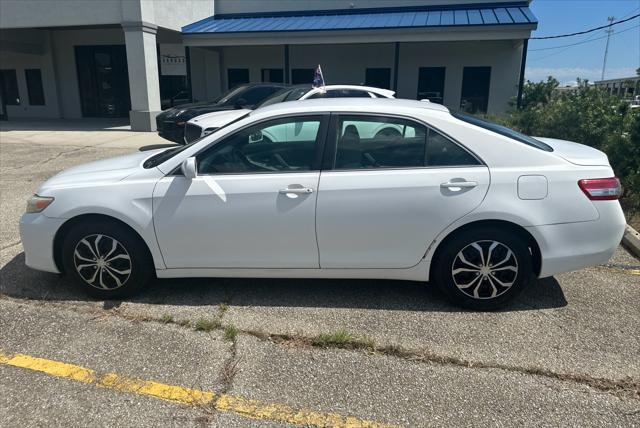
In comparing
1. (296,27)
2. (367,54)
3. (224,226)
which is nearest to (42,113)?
(296,27)

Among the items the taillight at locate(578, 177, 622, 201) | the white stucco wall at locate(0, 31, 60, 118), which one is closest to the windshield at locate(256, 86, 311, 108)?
the taillight at locate(578, 177, 622, 201)

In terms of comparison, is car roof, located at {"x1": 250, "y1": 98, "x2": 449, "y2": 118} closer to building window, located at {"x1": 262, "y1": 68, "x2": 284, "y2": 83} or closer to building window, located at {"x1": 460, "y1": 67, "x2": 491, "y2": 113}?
building window, located at {"x1": 460, "y1": 67, "x2": 491, "y2": 113}

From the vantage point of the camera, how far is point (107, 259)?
379cm

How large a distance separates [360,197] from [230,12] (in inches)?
806

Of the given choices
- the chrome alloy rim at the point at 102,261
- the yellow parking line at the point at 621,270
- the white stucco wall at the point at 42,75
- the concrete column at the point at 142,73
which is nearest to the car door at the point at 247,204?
the chrome alloy rim at the point at 102,261

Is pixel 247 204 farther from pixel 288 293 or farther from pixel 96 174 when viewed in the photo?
pixel 96 174

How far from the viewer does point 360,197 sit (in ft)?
11.6

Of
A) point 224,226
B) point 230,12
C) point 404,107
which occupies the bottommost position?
point 224,226

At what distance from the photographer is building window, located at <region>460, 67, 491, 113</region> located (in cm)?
1978

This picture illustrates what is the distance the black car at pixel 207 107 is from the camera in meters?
11.4

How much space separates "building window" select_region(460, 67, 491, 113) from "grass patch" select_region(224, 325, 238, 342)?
18298 mm

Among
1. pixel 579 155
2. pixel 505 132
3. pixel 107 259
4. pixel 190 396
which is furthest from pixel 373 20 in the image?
pixel 190 396

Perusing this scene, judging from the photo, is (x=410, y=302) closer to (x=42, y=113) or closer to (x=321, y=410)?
(x=321, y=410)

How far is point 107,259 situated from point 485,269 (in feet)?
9.55
